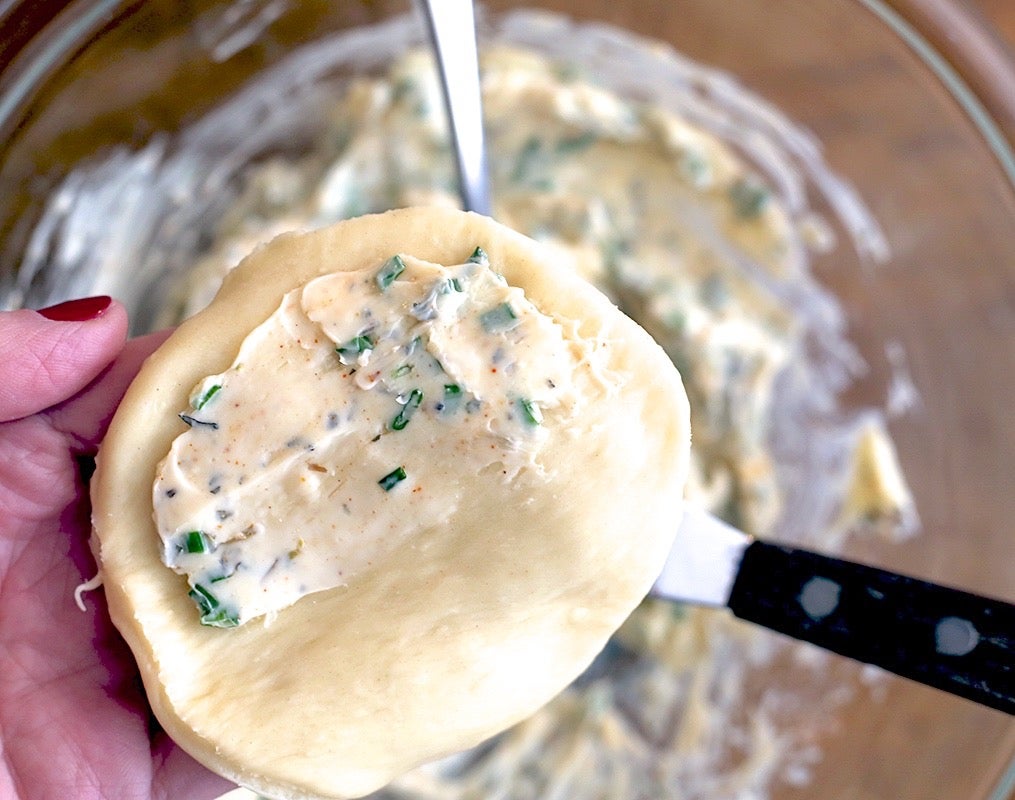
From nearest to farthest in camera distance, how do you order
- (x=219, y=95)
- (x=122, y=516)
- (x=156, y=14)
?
1. (x=122, y=516)
2. (x=156, y=14)
3. (x=219, y=95)

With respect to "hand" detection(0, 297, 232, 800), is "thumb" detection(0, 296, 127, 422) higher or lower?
higher

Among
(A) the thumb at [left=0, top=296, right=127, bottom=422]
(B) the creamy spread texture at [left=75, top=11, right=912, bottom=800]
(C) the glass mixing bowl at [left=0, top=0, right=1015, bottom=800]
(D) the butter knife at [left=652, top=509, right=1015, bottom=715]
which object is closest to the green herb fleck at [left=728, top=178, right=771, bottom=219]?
(B) the creamy spread texture at [left=75, top=11, right=912, bottom=800]

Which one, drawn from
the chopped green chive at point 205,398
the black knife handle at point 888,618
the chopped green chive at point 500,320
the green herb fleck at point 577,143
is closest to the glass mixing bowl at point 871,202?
the green herb fleck at point 577,143

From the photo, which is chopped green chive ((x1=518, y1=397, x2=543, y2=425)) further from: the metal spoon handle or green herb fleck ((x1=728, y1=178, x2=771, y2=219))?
green herb fleck ((x1=728, y1=178, x2=771, y2=219))

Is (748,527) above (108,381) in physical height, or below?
below

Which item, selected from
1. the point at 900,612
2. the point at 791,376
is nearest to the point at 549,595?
the point at 900,612

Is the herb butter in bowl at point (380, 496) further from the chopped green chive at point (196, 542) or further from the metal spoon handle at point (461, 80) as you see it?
the metal spoon handle at point (461, 80)

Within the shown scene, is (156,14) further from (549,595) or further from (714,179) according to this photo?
(549,595)
